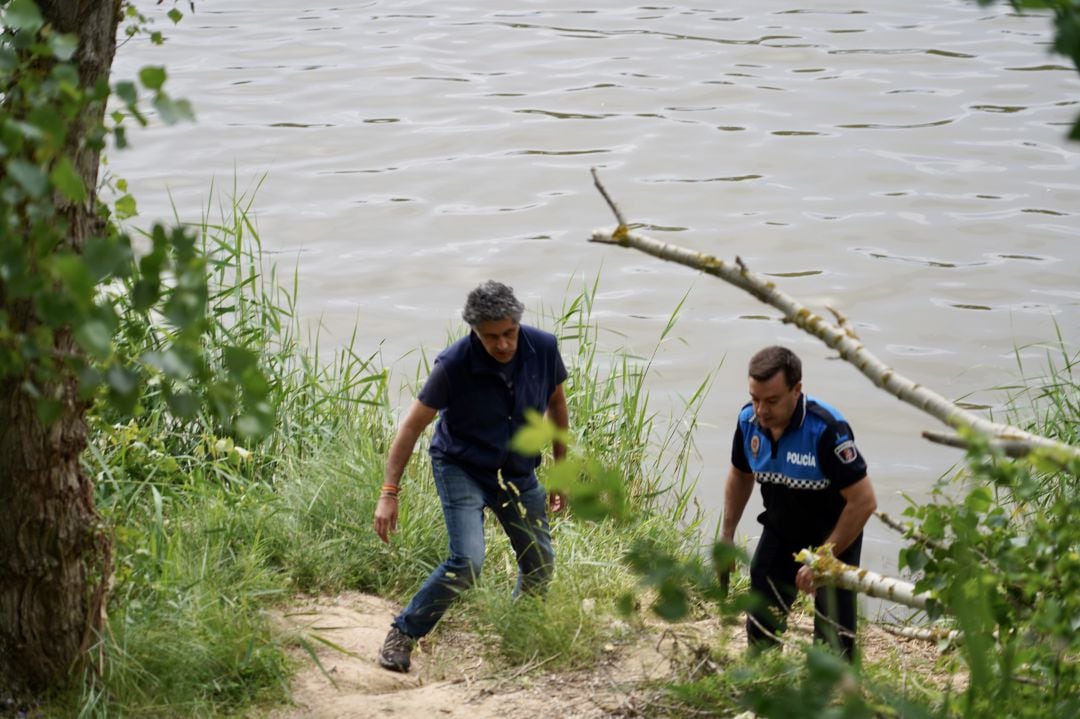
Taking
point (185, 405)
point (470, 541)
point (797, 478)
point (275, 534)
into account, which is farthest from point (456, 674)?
point (185, 405)

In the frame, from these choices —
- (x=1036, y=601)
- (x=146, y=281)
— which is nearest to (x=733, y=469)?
(x=1036, y=601)

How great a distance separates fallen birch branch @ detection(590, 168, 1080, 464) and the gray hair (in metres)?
2.44

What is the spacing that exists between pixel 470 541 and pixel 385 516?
361mm

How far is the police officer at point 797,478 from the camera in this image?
5.23 meters

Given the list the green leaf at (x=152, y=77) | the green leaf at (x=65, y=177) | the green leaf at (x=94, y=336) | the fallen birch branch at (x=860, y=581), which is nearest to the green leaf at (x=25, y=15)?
the green leaf at (x=152, y=77)

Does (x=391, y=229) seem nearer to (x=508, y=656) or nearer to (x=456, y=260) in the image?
(x=456, y=260)

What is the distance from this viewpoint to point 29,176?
196cm

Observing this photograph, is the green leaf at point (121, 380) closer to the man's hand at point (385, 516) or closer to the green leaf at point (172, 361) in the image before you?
the green leaf at point (172, 361)

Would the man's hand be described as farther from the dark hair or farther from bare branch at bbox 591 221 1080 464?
bare branch at bbox 591 221 1080 464

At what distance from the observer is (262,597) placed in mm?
5484

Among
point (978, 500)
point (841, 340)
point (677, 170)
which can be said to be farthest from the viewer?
point (677, 170)

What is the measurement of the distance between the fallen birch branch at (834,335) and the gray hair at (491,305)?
2.44 m

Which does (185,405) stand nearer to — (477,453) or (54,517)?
(54,517)

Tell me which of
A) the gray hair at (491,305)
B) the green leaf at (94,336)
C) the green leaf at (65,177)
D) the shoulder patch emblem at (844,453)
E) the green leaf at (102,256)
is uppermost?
the green leaf at (65,177)
